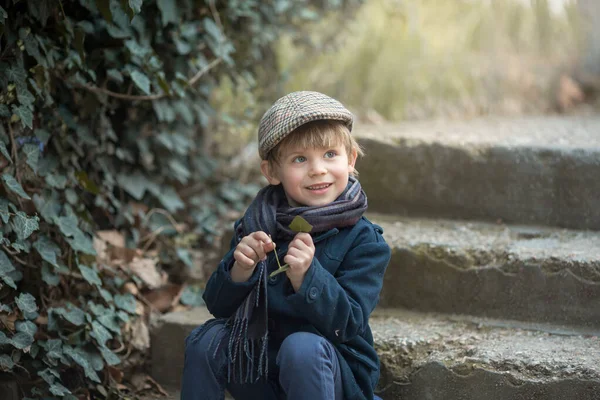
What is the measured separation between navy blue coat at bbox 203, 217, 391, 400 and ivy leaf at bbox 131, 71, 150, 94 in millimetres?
841

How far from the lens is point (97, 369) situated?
2.53 metres

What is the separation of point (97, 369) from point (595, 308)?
5.61ft

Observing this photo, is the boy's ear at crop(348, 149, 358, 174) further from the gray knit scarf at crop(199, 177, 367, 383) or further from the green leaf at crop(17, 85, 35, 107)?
the green leaf at crop(17, 85, 35, 107)

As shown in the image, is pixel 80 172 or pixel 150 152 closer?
pixel 80 172

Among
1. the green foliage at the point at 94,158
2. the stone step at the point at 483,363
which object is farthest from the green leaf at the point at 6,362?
the stone step at the point at 483,363

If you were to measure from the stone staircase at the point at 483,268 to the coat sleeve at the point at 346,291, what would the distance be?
1.51ft

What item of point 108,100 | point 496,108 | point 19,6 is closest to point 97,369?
point 108,100

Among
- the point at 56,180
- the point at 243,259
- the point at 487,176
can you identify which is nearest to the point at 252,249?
the point at 243,259

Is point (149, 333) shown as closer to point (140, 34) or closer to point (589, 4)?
point (140, 34)

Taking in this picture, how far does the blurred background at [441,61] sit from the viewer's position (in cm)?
430

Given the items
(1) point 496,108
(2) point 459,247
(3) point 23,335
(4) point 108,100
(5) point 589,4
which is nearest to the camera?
(3) point 23,335

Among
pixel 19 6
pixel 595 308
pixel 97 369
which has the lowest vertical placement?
pixel 97 369

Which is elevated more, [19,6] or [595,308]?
[19,6]

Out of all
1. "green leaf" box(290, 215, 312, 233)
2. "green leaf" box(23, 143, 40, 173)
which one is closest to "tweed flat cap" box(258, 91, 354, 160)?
"green leaf" box(290, 215, 312, 233)
